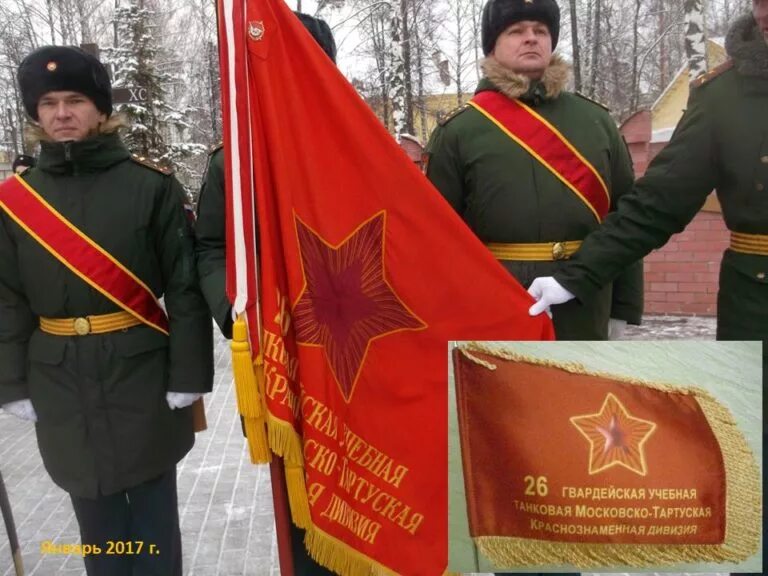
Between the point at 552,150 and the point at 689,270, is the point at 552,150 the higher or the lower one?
the higher one

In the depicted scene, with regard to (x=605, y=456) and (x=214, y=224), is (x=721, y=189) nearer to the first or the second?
(x=605, y=456)

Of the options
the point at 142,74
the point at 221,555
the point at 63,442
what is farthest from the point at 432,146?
the point at 142,74

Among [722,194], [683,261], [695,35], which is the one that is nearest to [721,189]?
[722,194]

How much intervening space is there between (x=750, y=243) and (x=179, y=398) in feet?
6.13

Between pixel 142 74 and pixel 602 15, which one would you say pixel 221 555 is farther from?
pixel 602 15

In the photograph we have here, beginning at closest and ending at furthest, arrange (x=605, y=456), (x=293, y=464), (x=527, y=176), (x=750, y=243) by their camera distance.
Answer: (x=605, y=456) < (x=293, y=464) < (x=750, y=243) < (x=527, y=176)

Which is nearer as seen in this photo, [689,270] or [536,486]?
[536,486]

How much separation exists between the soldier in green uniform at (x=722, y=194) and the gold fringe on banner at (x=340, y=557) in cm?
88

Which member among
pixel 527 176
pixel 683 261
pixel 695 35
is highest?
pixel 695 35

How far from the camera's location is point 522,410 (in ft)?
5.60

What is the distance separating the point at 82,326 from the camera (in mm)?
2242

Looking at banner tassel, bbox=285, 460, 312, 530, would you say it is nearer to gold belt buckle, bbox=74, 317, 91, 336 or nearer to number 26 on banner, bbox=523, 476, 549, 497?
number 26 on banner, bbox=523, 476, 549, 497

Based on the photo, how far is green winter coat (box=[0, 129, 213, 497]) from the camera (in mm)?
2229

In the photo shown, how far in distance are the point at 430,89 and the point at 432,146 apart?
75.4 ft
